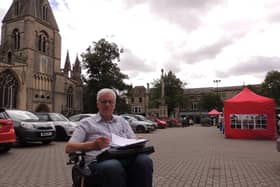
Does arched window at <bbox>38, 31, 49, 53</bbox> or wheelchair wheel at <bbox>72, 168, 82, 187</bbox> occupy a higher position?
arched window at <bbox>38, 31, 49, 53</bbox>

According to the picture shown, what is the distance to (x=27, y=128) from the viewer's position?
12.1 metres

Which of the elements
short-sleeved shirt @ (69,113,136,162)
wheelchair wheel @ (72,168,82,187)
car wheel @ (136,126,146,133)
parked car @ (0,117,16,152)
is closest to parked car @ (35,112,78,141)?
parked car @ (0,117,16,152)

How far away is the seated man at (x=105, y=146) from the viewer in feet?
9.55

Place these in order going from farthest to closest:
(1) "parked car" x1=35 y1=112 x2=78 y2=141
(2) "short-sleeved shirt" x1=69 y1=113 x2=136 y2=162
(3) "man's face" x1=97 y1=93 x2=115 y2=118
Answer: (1) "parked car" x1=35 y1=112 x2=78 y2=141
(3) "man's face" x1=97 y1=93 x2=115 y2=118
(2) "short-sleeved shirt" x1=69 y1=113 x2=136 y2=162

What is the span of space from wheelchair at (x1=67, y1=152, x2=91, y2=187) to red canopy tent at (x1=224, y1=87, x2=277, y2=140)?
16.7 metres

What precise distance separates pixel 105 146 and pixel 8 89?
5109 cm

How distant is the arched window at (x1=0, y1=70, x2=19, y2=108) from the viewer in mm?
47375

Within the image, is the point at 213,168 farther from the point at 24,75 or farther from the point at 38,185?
the point at 24,75

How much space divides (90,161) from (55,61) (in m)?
58.7

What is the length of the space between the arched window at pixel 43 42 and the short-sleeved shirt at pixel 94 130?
57.1 meters

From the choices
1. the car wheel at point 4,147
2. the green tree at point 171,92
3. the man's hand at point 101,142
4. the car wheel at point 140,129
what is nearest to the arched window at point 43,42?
the green tree at point 171,92

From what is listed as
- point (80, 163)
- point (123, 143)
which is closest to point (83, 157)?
point (80, 163)

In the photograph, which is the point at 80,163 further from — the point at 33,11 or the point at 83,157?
the point at 33,11

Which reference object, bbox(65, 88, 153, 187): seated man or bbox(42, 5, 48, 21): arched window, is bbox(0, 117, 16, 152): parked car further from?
bbox(42, 5, 48, 21): arched window
